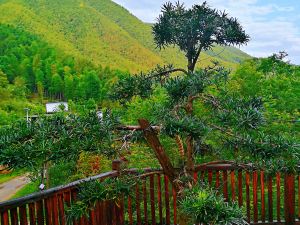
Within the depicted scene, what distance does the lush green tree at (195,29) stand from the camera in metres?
1.99

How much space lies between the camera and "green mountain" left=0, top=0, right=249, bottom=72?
48.9 meters

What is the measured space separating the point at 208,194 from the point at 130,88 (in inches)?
30.6

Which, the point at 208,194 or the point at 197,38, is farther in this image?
the point at 197,38

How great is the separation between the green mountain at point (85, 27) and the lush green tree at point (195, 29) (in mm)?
38612

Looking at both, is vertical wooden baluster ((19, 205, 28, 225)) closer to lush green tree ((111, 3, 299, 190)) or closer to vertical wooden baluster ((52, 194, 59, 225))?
vertical wooden baluster ((52, 194, 59, 225))

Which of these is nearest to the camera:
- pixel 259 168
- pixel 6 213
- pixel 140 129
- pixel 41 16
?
pixel 140 129

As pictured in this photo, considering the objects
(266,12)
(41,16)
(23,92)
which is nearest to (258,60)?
(266,12)

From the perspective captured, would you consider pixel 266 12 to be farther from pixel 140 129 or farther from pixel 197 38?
pixel 140 129

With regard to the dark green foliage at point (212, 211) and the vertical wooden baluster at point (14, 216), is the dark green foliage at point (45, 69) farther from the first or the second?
the dark green foliage at point (212, 211)

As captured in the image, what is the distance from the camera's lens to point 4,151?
1449mm

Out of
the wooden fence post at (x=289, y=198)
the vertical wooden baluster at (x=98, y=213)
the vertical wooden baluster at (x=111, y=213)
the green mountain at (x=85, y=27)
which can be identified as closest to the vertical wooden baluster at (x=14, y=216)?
the vertical wooden baluster at (x=98, y=213)

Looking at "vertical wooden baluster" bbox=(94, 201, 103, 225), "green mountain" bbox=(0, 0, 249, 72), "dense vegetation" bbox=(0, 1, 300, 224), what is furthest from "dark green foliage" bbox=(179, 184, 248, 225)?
"green mountain" bbox=(0, 0, 249, 72)

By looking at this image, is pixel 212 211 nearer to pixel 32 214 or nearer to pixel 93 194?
pixel 93 194

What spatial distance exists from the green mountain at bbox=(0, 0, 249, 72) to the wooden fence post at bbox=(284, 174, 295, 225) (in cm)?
3777
